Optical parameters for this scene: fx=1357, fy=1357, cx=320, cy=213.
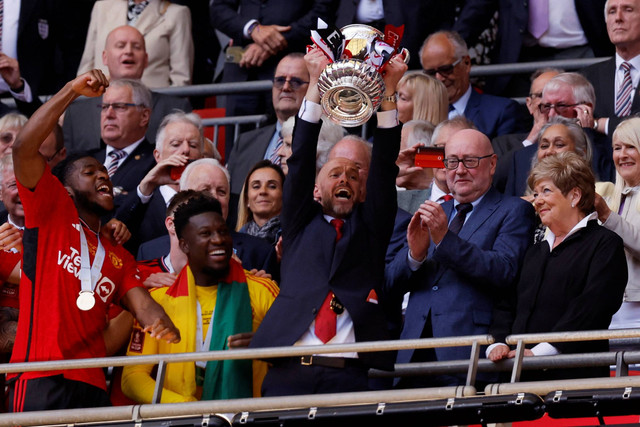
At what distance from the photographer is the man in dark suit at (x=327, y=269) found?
6422mm

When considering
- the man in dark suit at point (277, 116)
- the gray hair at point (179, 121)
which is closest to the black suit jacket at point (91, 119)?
the man in dark suit at point (277, 116)

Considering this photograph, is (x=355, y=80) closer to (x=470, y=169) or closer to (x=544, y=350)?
(x=470, y=169)

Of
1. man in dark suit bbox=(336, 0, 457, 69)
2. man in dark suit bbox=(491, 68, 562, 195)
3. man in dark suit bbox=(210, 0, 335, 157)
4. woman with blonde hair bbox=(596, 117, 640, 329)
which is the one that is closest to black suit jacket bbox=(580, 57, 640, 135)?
man in dark suit bbox=(491, 68, 562, 195)

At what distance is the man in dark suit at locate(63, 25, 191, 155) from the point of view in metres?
10.4

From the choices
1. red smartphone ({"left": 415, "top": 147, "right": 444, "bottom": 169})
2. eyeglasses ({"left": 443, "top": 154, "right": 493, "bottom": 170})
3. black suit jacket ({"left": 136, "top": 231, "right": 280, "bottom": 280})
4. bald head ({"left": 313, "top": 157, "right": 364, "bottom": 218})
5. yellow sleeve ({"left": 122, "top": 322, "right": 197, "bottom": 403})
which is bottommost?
yellow sleeve ({"left": 122, "top": 322, "right": 197, "bottom": 403})

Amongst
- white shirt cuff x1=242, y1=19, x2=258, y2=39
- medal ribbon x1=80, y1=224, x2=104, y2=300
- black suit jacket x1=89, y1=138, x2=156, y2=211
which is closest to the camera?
medal ribbon x1=80, y1=224, x2=104, y2=300

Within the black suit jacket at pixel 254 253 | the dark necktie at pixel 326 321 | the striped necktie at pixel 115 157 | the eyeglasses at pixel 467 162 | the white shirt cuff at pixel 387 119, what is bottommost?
the dark necktie at pixel 326 321

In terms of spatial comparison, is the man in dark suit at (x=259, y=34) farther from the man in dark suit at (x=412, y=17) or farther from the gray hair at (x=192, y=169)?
the gray hair at (x=192, y=169)

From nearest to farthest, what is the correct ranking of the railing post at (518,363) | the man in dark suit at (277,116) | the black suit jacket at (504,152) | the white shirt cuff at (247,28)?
the railing post at (518,363)
the black suit jacket at (504,152)
the man in dark suit at (277,116)
the white shirt cuff at (247,28)

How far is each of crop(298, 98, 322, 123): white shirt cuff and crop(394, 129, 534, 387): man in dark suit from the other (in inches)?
29.7

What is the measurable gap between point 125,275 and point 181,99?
12.7ft

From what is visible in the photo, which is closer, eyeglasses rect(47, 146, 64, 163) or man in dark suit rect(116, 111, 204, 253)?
man in dark suit rect(116, 111, 204, 253)

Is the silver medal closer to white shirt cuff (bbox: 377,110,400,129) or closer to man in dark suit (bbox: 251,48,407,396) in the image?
man in dark suit (bbox: 251,48,407,396)

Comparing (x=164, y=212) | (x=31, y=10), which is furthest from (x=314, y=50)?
(x=31, y=10)
